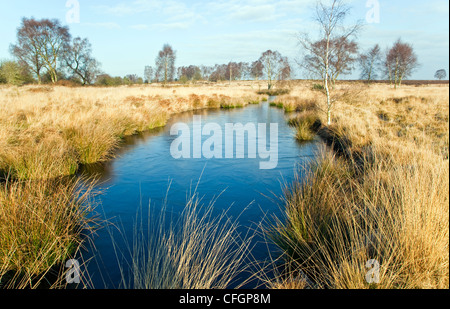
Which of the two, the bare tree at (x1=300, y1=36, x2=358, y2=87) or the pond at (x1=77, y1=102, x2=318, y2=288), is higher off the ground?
the bare tree at (x1=300, y1=36, x2=358, y2=87)

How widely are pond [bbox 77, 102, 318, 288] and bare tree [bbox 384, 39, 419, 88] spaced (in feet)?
87.7

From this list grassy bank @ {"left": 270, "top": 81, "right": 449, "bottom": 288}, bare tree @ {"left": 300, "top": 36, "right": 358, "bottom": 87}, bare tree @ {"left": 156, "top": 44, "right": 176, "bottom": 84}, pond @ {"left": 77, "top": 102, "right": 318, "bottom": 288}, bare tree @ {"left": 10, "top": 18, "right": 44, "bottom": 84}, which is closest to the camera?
grassy bank @ {"left": 270, "top": 81, "right": 449, "bottom": 288}

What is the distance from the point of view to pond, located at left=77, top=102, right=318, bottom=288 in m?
3.55

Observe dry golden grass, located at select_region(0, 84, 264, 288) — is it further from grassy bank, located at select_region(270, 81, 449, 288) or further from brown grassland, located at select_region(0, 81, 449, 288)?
grassy bank, located at select_region(270, 81, 449, 288)

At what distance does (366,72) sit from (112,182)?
133 feet

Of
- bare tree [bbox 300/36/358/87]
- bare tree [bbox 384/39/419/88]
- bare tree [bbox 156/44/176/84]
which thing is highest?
bare tree [bbox 156/44/176/84]

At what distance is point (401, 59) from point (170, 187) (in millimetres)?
32617

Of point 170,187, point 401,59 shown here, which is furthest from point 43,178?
point 401,59

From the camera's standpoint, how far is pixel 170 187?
5.86 meters

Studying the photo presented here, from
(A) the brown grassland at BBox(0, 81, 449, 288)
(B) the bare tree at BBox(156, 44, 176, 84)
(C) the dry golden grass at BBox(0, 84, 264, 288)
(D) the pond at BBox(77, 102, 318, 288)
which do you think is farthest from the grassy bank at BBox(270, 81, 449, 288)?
(B) the bare tree at BBox(156, 44, 176, 84)

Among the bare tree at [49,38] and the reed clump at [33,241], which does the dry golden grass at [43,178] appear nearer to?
the reed clump at [33,241]

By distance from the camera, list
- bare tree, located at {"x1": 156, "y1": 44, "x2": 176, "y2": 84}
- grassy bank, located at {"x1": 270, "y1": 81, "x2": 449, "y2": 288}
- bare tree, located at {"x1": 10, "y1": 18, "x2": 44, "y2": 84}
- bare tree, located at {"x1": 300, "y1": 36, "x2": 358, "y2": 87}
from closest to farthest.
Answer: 1. grassy bank, located at {"x1": 270, "y1": 81, "x2": 449, "y2": 288}
2. bare tree, located at {"x1": 300, "y1": 36, "x2": 358, "y2": 87}
3. bare tree, located at {"x1": 10, "y1": 18, "x2": 44, "y2": 84}
4. bare tree, located at {"x1": 156, "y1": 44, "x2": 176, "y2": 84}

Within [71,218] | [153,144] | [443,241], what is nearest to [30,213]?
[71,218]
